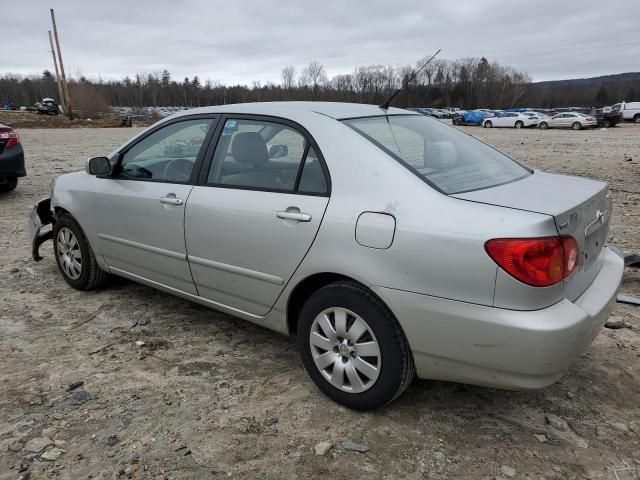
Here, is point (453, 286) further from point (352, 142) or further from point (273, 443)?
point (273, 443)

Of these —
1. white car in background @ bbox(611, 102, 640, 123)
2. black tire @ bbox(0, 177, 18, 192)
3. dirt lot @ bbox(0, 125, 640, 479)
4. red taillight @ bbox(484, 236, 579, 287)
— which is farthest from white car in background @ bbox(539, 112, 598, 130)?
red taillight @ bbox(484, 236, 579, 287)

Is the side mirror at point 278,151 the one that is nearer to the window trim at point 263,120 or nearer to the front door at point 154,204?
the window trim at point 263,120

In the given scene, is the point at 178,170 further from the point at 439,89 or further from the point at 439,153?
the point at 439,89

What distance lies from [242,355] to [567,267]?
2076 millimetres

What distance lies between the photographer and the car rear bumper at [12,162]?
848 centimetres

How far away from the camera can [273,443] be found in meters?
2.59

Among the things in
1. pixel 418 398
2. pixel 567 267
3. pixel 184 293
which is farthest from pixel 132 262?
pixel 567 267

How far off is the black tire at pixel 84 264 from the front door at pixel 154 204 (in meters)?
0.25

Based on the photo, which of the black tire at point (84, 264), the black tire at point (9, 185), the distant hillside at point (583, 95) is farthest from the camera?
the distant hillside at point (583, 95)

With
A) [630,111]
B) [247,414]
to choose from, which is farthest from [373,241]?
[630,111]

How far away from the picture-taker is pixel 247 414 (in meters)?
2.83

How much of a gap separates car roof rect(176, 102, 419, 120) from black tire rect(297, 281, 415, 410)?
3.32 feet

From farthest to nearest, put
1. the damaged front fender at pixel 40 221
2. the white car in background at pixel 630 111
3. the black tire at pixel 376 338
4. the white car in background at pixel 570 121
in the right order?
the white car in background at pixel 630 111, the white car in background at pixel 570 121, the damaged front fender at pixel 40 221, the black tire at pixel 376 338

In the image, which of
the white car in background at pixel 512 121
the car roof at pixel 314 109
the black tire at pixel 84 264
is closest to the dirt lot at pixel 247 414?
the black tire at pixel 84 264
